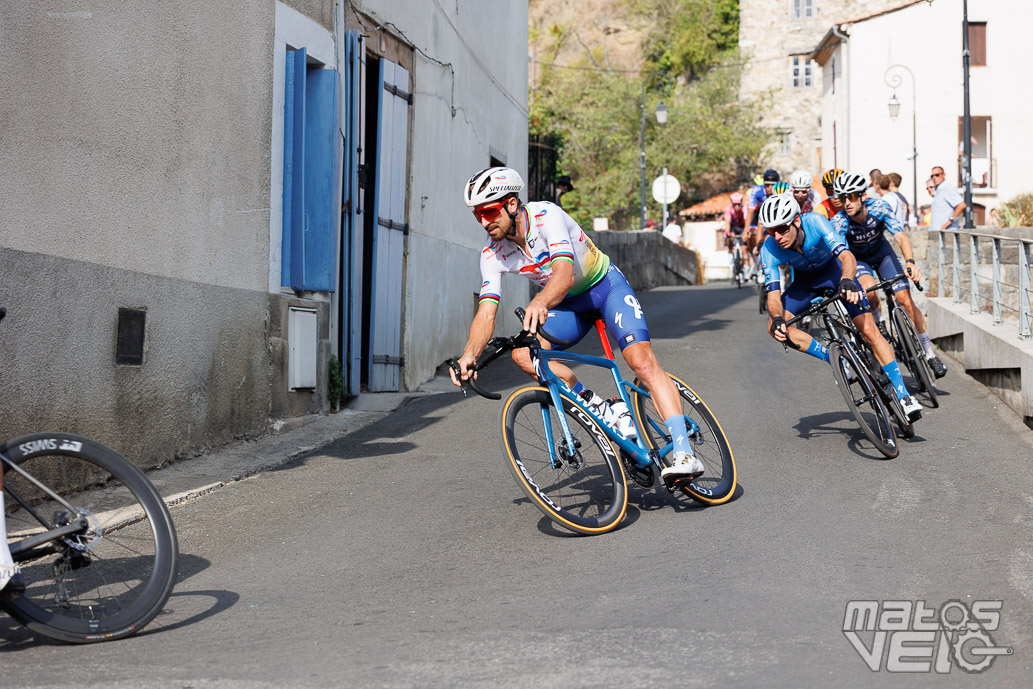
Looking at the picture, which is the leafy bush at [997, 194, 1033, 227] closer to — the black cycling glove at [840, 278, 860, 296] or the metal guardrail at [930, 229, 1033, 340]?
the metal guardrail at [930, 229, 1033, 340]

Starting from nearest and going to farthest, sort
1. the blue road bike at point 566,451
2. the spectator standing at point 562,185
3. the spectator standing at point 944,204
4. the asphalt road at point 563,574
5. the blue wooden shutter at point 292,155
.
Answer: the asphalt road at point 563,574, the blue road bike at point 566,451, the blue wooden shutter at point 292,155, the spectator standing at point 944,204, the spectator standing at point 562,185

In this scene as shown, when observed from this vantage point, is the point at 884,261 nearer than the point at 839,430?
No

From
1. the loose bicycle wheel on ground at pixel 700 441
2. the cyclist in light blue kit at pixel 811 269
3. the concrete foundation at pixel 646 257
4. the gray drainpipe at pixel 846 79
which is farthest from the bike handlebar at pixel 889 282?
the gray drainpipe at pixel 846 79

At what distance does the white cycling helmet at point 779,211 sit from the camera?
8.18 meters

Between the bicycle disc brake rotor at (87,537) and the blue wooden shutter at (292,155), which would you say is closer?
the bicycle disc brake rotor at (87,537)

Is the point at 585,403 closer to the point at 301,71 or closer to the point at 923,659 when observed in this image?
the point at 923,659

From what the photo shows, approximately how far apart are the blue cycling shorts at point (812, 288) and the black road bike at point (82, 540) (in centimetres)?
554

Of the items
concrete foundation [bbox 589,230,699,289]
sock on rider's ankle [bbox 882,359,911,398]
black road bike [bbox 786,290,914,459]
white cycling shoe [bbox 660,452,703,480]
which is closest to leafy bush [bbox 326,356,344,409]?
black road bike [bbox 786,290,914,459]

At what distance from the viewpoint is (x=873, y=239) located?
10359 millimetres

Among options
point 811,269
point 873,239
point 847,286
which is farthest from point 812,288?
point 873,239

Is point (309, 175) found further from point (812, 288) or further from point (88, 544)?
point (88, 544)

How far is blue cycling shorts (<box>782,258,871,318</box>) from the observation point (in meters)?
8.63

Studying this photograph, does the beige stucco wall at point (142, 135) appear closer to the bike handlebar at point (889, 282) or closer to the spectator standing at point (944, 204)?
the bike handlebar at point (889, 282)

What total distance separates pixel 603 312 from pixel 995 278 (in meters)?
6.33
